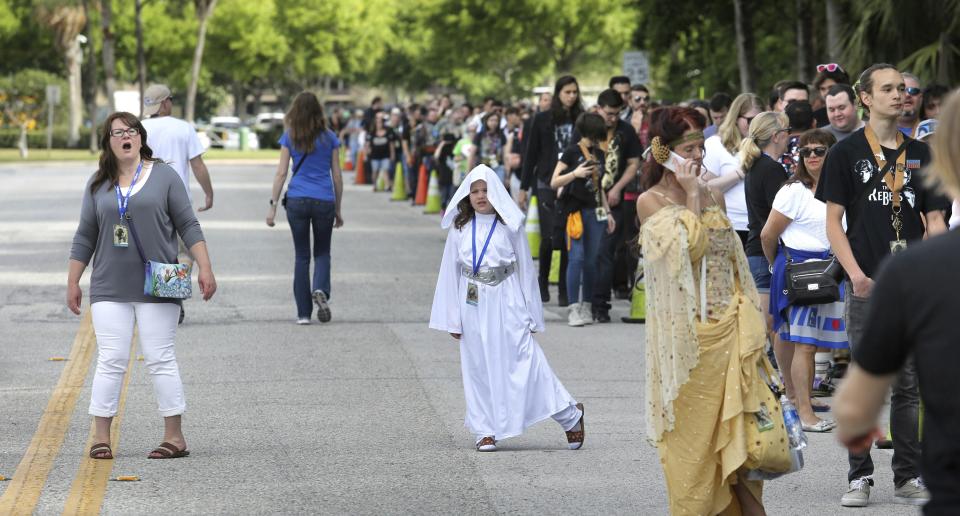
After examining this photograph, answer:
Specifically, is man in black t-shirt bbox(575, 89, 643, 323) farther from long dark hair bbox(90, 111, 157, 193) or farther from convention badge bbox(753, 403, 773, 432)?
convention badge bbox(753, 403, 773, 432)

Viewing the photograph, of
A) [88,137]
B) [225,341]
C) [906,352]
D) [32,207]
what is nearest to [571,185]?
[225,341]

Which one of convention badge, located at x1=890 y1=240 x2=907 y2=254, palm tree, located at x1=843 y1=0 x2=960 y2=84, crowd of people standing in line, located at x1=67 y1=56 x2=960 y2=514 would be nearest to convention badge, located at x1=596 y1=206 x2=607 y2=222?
crowd of people standing in line, located at x1=67 y1=56 x2=960 y2=514

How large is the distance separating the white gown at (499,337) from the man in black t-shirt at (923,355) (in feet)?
15.4

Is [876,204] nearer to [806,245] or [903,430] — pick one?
[903,430]

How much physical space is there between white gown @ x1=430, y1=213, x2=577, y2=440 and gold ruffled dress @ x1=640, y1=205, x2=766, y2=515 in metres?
2.16

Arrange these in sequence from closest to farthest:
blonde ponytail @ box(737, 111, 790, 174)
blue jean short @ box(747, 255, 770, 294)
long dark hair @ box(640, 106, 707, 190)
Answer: long dark hair @ box(640, 106, 707, 190) → blonde ponytail @ box(737, 111, 790, 174) → blue jean short @ box(747, 255, 770, 294)

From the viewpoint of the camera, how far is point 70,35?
6969 cm

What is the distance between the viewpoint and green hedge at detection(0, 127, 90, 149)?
7056 centimetres

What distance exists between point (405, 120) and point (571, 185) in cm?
1839

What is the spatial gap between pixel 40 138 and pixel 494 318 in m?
66.3

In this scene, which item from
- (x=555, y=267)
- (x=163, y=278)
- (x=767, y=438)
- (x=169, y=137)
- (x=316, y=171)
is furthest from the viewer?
(x=555, y=267)

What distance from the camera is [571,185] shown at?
13.1 metres

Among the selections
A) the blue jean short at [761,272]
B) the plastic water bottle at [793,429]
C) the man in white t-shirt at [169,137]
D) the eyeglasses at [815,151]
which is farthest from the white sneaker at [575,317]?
the plastic water bottle at [793,429]

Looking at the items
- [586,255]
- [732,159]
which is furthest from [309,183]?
[732,159]
